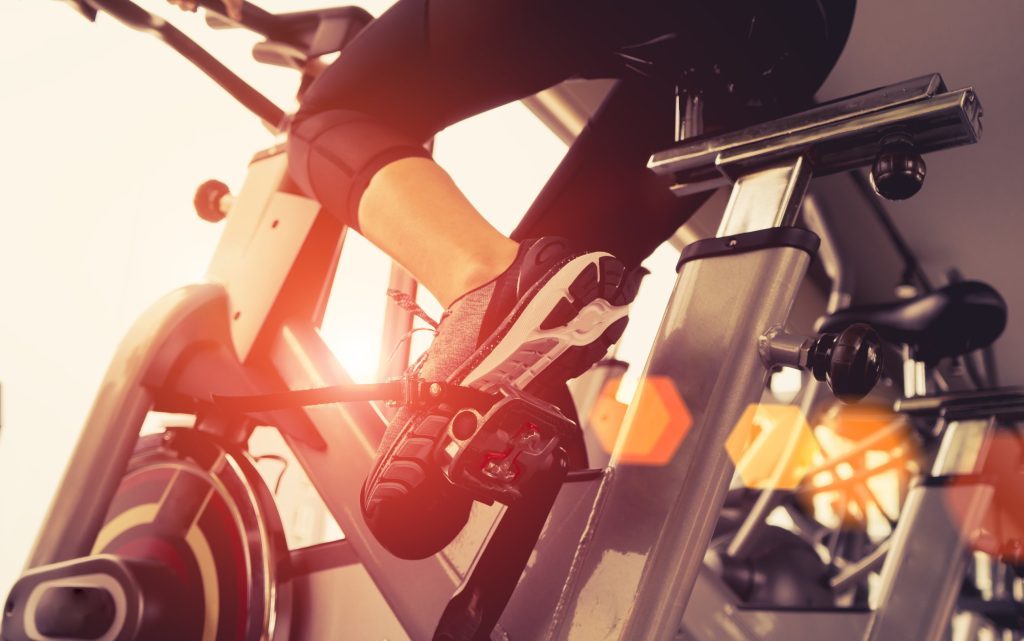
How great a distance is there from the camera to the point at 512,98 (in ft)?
2.88

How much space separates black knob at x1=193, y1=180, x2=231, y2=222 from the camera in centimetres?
136

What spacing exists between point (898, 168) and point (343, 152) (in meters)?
0.58

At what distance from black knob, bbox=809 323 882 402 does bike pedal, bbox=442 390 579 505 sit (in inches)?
8.9

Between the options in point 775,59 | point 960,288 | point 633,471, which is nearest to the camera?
point 633,471

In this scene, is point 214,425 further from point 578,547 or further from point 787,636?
point 787,636

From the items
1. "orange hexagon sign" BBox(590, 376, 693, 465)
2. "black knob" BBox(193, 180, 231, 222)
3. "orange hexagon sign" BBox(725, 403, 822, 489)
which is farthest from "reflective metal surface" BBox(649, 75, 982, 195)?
"orange hexagon sign" BBox(725, 403, 822, 489)

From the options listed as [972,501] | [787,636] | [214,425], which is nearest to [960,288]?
[972,501]

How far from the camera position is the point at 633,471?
0.71 meters

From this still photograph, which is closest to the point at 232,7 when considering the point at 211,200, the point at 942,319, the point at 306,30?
the point at 306,30

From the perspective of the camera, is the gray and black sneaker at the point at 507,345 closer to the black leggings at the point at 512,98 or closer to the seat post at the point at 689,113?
the black leggings at the point at 512,98

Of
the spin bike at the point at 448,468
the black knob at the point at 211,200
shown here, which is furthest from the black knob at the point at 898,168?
the black knob at the point at 211,200

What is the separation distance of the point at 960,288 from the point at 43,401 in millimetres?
2010

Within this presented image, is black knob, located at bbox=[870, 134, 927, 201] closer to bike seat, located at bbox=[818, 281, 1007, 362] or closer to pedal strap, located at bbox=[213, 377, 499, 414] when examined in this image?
pedal strap, located at bbox=[213, 377, 499, 414]

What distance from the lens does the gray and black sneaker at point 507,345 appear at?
66cm
